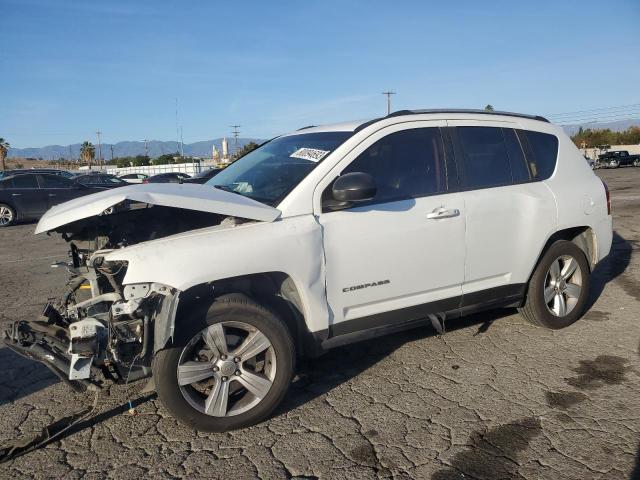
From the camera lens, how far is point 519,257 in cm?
431

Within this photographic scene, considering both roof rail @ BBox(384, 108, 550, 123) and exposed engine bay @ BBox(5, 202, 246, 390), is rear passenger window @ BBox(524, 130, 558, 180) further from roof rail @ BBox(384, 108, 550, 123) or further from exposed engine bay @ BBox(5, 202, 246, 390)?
exposed engine bay @ BBox(5, 202, 246, 390)

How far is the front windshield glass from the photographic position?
11.8 feet

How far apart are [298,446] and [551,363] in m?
2.16

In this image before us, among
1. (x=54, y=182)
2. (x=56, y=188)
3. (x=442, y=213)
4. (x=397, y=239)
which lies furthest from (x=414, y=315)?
(x=54, y=182)

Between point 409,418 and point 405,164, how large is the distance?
69.2 inches

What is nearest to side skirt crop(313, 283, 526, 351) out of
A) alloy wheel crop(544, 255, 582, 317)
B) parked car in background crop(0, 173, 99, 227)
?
alloy wheel crop(544, 255, 582, 317)

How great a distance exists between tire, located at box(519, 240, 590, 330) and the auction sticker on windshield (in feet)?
→ 7.17

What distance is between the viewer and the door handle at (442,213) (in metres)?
3.77

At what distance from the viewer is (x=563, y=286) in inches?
187

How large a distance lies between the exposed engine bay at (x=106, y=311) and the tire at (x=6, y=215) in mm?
12976

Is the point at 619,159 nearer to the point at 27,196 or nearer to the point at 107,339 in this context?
the point at 27,196

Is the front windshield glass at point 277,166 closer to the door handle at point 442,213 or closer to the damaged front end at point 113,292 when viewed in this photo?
the damaged front end at point 113,292

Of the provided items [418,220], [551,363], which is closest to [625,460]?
[551,363]

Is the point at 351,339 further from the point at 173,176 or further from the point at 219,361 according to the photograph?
the point at 173,176
